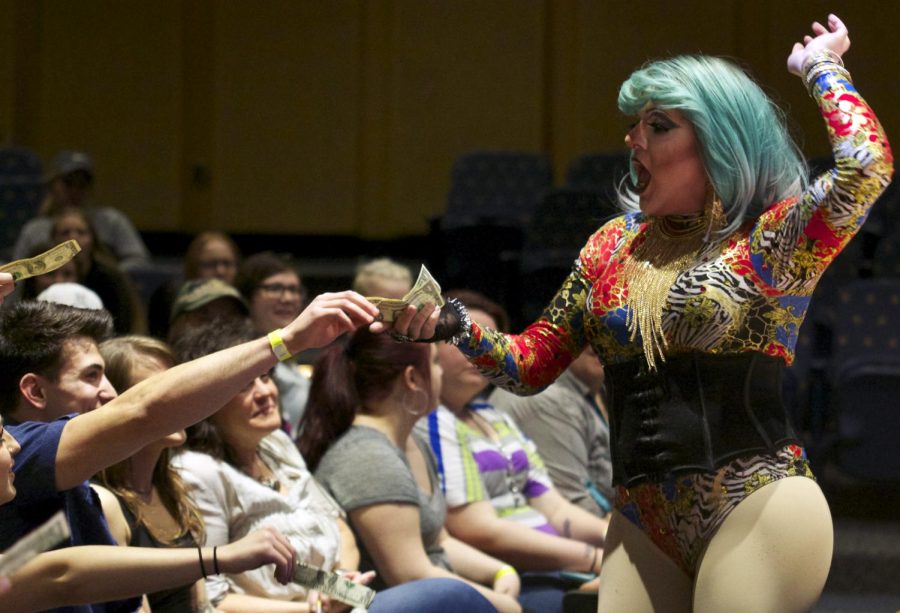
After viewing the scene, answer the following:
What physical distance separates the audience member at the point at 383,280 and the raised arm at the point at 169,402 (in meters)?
2.50

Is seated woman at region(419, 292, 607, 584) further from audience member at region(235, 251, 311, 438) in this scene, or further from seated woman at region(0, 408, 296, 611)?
seated woman at region(0, 408, 296, 611)

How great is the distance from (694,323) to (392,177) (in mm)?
6138

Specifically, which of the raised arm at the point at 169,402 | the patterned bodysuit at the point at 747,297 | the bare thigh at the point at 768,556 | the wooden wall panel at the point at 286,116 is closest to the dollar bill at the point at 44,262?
the raised arm at the point at 169,402

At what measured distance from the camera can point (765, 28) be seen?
747 centimetres

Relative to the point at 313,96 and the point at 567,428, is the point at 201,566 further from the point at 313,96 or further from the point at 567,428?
the point at 313,96

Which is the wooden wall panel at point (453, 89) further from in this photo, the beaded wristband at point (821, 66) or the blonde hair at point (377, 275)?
the beaded wristband at point (821, 66)

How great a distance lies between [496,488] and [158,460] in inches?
46.3

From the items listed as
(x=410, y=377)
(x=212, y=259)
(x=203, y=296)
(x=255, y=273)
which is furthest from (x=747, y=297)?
(x=212, y=259)

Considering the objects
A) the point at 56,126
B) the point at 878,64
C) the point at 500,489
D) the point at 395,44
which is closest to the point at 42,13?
the point at 56,126

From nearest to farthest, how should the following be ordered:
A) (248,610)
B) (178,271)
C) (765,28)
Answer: (248,610) < (178,271) < (765,28)

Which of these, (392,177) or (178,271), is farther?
(392,177)

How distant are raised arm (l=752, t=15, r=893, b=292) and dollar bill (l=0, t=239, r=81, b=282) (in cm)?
101

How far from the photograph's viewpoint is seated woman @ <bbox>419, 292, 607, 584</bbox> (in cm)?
322

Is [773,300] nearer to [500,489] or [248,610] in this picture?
[248,610]
